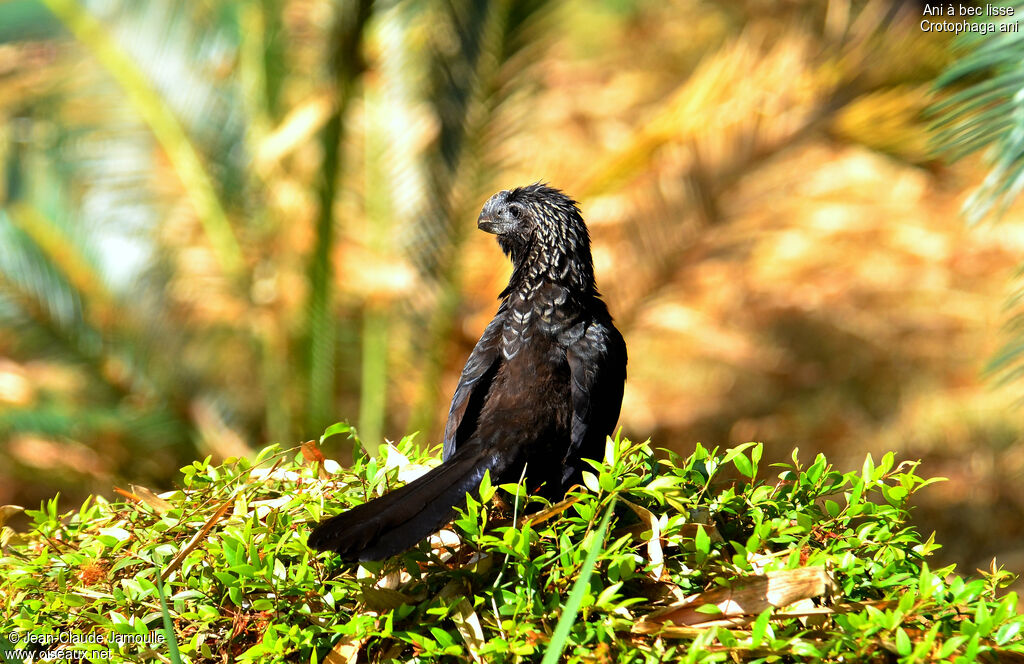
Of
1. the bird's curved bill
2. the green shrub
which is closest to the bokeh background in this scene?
the bird's curved bill

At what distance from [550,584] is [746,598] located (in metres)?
0.33

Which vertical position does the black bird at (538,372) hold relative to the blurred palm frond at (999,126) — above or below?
below

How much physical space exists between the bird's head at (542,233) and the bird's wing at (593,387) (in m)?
0.18

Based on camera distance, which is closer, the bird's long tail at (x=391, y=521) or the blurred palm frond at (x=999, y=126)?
the bird's long tail at (x=391, y=521)

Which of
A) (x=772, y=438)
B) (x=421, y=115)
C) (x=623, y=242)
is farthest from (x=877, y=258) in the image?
(x=421, y=115)

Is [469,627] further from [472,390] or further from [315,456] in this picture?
[472,390]

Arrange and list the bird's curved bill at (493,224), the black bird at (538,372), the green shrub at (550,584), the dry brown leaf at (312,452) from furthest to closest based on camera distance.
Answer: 1. the bird's curved bill at (493,224)
2. the black bird at (538,372)
3. the dry brown leaf at (312,452)
4. the green shrub at (550,584)

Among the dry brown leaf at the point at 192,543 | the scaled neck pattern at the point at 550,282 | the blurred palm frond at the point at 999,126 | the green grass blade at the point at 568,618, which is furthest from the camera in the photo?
the scaled neck pattern at the point at 550,282

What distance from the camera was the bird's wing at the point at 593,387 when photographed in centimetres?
238

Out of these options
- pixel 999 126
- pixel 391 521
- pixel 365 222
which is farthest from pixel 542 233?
pixel 365 222

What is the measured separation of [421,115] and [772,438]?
3.13 meters

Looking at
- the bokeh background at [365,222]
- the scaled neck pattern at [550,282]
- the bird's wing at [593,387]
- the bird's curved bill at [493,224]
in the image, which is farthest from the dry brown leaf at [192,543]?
the bokeh background at [365,222]

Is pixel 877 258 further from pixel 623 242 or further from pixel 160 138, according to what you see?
pixel 160 138

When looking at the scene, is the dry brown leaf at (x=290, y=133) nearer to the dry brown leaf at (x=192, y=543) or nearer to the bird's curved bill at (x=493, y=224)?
the bird's curved bill at (x=493, y=224)
